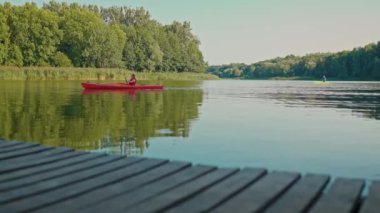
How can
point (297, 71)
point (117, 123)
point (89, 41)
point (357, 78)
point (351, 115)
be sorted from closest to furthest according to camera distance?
point (117, 123), point (351, 115), point (89, 41), point (357, 78), point (297, 71)

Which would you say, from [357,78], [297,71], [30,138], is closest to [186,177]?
[30,138]

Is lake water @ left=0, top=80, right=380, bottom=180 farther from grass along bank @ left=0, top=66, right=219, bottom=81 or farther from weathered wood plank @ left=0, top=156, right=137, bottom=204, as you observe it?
grass along bank @ left=0, top=66, right=219, bottom=81

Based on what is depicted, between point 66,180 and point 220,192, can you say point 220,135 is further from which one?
point 220,192

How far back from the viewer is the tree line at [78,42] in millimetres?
68000

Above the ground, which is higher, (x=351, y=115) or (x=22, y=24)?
(x=22, y=24)

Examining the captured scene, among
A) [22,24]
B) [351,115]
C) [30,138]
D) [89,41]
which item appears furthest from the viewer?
[89,41]

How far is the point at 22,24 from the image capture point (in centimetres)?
6831

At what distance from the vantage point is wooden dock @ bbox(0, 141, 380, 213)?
11.2 feet

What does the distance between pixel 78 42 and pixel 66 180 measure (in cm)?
7522

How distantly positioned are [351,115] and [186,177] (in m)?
14.4

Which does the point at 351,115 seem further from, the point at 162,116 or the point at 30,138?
the point at 30,138

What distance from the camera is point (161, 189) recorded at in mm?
3961

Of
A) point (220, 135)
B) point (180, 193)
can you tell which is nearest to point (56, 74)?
point (220, 135)

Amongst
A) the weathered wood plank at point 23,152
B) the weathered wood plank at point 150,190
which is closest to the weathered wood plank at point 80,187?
the weathered wood plank at point 150,190
